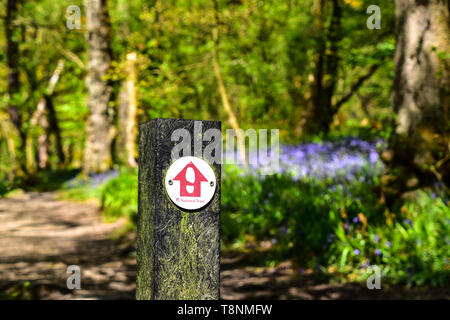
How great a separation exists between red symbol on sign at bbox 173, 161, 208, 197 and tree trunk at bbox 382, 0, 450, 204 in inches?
148

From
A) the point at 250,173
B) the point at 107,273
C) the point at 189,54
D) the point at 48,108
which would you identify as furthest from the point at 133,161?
the point at 48,108

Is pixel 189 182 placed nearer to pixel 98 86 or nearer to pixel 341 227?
pixel 341 227

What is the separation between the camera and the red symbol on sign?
1.92m

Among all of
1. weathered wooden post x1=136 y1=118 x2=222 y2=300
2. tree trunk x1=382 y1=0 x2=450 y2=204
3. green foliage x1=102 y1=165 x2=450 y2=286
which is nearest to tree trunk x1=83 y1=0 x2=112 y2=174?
green foliage x1=102 y1=165 x2=450 y2=286

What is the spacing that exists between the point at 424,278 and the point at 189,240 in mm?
3042

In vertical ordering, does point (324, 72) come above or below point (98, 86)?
above

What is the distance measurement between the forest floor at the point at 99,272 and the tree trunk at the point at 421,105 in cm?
150

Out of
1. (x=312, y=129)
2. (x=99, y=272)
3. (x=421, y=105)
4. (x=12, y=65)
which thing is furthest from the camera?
(x=12, y=65)

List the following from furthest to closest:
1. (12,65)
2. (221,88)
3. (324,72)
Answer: (12,65)
(324,72)
(221,88)

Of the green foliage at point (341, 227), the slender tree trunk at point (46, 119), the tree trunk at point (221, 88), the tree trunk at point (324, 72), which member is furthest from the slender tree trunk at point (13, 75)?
the green foliage at point (341, 227)

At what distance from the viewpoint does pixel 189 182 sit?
194 cm

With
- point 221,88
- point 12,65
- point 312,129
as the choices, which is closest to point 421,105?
point 221,88

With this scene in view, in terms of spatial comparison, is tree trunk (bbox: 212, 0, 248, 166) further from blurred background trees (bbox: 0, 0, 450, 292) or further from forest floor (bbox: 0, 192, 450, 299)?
forest floor (bbox: 0, 192, 450, 299)

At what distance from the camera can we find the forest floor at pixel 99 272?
406 centimetres
